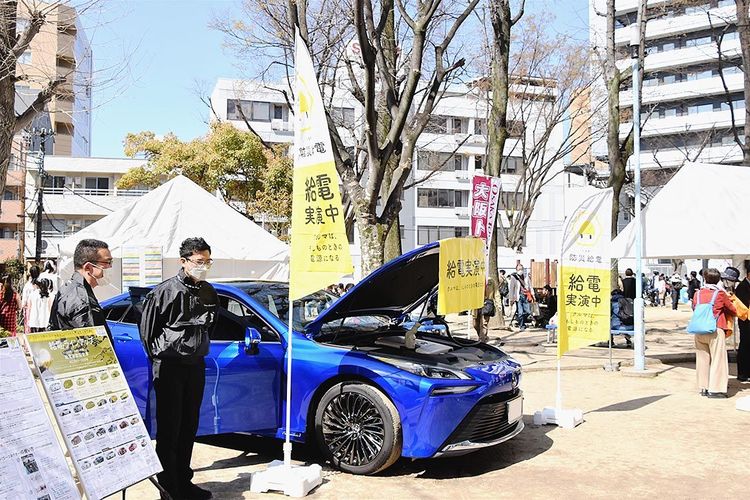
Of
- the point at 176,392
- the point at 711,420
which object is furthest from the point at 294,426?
the point at 711,420

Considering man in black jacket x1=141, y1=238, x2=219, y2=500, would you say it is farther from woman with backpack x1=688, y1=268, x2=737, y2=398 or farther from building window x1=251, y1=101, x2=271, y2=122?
building window x1=251, y1=101, x2=271, y2=122

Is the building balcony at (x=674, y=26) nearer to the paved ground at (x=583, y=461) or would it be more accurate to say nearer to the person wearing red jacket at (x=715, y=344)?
the person wearing red jacket at (x=715, y=344)

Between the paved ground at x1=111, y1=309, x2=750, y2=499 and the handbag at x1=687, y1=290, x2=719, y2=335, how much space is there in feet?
3.06

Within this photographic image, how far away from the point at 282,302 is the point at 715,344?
620 centimetres

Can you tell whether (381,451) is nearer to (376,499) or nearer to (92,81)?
(376,499)

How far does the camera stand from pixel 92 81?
991 cm

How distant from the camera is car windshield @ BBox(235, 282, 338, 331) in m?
6.27

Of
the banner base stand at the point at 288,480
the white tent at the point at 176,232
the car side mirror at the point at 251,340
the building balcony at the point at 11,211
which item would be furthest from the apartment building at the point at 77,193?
the banner base stand at the point at 288,480

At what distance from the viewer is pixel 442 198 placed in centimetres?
4897

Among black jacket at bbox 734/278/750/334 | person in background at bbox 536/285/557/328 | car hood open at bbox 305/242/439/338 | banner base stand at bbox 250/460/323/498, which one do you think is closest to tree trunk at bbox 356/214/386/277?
car hood open at bbox 305/242/439/338

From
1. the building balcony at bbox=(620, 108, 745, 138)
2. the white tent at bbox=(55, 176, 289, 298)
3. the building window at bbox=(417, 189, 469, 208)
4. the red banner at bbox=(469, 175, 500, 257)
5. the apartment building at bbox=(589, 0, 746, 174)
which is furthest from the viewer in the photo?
the building window at bbox=(417, 189, 469, 208)

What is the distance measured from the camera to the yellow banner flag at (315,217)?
5.48m

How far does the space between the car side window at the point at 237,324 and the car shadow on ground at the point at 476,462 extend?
1569 millimetres

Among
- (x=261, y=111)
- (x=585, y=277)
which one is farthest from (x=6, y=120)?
(x=261, y=111)
